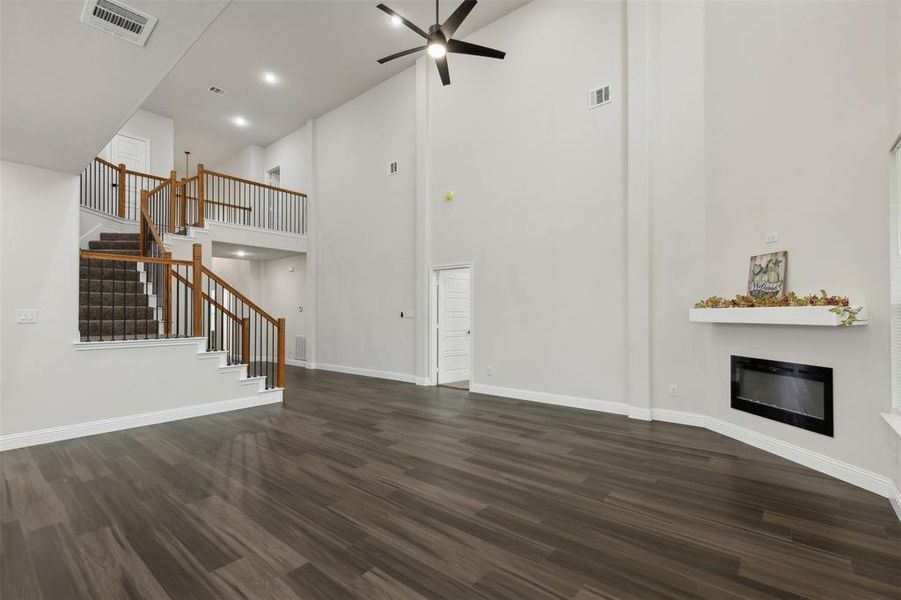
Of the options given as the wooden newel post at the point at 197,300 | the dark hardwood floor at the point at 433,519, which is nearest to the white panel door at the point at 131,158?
the wooden newel post at the point at 197,300

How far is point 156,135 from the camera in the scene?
9773mm

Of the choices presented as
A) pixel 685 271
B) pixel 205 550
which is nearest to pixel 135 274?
pixel 205 550

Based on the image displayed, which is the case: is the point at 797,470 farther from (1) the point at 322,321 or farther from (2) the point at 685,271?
(1) the point at 322,321

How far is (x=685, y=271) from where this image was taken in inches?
194

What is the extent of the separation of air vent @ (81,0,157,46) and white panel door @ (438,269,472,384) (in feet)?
18.0

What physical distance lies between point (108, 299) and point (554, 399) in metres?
6.41

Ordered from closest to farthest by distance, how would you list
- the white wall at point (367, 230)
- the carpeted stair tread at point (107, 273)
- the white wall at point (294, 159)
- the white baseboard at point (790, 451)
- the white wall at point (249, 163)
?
the white baseboard at point (790, 451)
the carpeted stair tread at point (107, 273)
the white wall at point (367, 230)
the white wall at point (294, 159)
the white wall at point (249, 163)

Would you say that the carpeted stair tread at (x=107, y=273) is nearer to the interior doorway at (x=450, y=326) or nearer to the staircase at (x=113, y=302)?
the staircase at (x=113, y=302)

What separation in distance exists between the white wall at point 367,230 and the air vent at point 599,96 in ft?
11.3

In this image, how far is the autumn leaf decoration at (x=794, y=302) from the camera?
328 cm

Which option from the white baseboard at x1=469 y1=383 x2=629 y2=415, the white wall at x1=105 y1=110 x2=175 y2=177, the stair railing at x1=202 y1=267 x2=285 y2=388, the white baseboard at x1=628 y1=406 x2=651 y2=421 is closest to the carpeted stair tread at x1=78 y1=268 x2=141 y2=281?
the stair railing at x1=202 y1=267 x2=285 y2=388

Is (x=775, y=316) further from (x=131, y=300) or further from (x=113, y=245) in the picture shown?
(x=113, y=245)

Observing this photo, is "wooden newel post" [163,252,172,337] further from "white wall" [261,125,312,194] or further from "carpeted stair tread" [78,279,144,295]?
"white wall" [261,125,312,194]

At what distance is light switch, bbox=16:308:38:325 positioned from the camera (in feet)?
14.2
